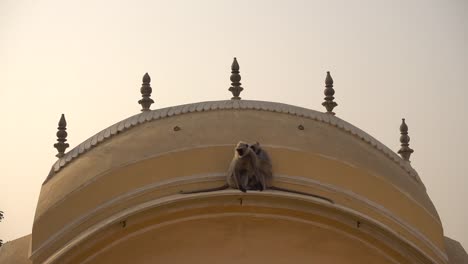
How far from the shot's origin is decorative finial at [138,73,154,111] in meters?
19.7

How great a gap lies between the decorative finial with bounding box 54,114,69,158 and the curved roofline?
0.39 ft

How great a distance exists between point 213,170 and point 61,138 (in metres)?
2.77

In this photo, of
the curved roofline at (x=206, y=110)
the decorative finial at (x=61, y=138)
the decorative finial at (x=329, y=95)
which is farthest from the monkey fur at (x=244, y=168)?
the decorative finial at (x=61, y=138)

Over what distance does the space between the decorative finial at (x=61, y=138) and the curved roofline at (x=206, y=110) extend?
12 cm

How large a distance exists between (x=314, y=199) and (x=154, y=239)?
2.20m

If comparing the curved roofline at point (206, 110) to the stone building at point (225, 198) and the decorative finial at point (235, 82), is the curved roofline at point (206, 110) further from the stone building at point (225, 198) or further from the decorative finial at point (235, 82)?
the decorative finial at point (235, 82)

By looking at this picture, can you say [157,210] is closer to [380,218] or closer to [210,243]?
[210,243]

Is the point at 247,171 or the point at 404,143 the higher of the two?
the point at 404,143

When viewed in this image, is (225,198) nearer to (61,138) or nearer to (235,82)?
(235,82)

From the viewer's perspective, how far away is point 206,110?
63.0 feet

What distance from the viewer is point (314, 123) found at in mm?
19328

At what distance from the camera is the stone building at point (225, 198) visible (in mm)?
17844

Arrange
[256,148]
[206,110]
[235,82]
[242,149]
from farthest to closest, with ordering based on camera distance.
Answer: [235,82] < [206,110] < [256,148] < [242,149]

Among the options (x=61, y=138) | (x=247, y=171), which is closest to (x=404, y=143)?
(x=247, y=171)
